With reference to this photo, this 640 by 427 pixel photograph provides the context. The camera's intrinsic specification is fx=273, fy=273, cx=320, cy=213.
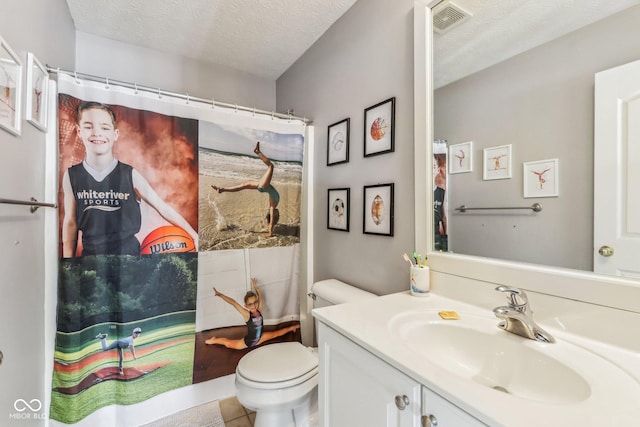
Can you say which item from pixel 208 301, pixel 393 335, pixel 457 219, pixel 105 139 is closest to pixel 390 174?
pixel 457 219

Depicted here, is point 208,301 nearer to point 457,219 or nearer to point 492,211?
point 457,219

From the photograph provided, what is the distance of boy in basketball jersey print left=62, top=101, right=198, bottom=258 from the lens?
1.29 metres

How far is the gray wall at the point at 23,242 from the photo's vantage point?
0.91m

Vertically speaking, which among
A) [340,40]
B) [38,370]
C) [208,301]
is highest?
[340,40]

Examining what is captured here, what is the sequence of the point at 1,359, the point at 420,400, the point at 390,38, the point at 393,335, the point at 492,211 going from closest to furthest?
the point at 420,400, the point at 393,335, the point at 1,359, the point at 492,211, the point at 390,38

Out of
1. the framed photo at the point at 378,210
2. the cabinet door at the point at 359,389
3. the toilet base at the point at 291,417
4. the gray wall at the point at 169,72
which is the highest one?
the gray wall at the point at 169,72

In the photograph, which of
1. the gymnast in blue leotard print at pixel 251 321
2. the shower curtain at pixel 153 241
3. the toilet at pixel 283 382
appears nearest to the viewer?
the toilet at pixel 283 382

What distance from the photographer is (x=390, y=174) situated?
1315 mm

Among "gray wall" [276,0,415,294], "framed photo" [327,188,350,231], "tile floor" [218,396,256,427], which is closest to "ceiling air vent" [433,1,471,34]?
"gray wall" [276,0,415,294]

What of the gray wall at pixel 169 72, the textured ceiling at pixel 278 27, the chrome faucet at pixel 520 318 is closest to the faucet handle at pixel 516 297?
the chrome faucet at pixel 520 318

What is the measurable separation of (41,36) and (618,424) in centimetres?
212

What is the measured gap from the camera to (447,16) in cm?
108

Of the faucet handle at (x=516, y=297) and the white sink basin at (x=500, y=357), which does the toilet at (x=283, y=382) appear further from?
the faucet handle at (x=516, y=297)

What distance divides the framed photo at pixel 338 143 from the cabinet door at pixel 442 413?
123 cm
